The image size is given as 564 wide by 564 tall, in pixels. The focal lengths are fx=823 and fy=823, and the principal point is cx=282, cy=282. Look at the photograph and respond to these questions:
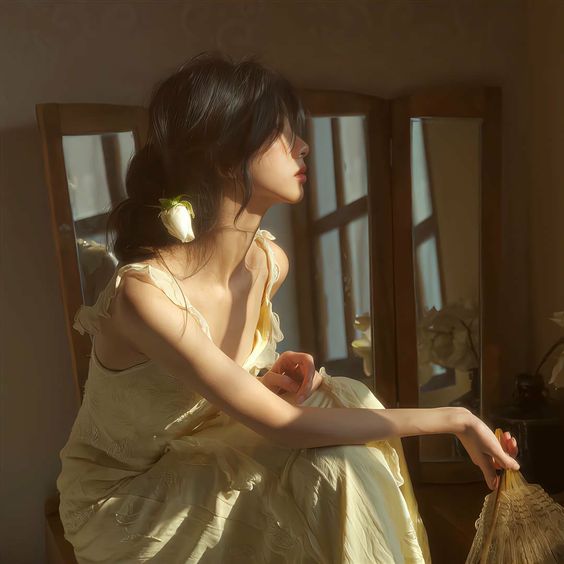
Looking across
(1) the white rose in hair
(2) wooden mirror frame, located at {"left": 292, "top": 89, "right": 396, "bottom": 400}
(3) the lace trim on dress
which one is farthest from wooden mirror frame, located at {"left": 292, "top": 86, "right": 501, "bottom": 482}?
(1) the white rose in hair

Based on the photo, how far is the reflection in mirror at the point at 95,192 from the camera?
1.81 m

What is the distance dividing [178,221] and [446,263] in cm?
97

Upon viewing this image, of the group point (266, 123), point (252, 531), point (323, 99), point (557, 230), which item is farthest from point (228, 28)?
point (252, 531)

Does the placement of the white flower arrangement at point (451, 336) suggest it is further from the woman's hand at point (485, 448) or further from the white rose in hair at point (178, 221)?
the white rose in hair at point (178, 221)

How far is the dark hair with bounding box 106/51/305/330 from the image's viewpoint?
51.5 inches

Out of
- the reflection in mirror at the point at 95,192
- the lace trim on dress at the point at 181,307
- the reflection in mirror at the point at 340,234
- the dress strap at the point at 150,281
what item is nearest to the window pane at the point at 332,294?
the reflection in mirror at the point at 340,234

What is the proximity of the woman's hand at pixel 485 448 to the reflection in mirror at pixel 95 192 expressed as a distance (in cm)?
92

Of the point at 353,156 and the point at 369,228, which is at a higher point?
the point at 353,156

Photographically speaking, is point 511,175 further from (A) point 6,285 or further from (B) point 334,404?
(A) point 6,285

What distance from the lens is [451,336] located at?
205cm

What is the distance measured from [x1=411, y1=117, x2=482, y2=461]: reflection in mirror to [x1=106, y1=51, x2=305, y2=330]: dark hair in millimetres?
686

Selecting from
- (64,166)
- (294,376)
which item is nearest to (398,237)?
(294,376)

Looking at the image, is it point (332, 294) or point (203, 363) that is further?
point (332, 294)

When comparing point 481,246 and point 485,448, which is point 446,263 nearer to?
point 481,246
